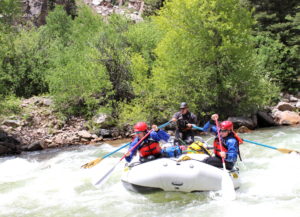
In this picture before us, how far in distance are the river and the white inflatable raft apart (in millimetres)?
195

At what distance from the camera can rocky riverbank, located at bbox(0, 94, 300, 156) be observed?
12758 millimetres

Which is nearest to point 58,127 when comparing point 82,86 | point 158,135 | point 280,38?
point 82,86

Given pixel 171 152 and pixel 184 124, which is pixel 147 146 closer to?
pixel 171 152

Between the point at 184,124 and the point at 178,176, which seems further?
the point at 184,124

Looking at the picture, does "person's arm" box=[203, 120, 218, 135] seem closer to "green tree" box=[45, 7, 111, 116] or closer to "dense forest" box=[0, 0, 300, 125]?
"dense forest" box=[0, 0, 300, 125]

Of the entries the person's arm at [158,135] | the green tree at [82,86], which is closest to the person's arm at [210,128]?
the person's arm at [158,135]

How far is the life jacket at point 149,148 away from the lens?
654 cm

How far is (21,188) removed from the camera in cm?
722

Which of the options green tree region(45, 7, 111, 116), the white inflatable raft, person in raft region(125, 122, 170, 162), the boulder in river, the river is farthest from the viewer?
green tree region(45, 7, 111, 116)

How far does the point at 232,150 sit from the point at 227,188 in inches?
29.3

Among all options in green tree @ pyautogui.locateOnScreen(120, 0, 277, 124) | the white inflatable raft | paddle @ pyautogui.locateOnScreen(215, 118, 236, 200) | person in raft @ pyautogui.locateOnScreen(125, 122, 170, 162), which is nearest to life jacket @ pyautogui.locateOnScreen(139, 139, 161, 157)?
person in raft @ pyautogui.locateOnScreen(125, 122, 170, 162)

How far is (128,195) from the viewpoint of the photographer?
6332mm

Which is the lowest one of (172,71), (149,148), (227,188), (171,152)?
(227,188)

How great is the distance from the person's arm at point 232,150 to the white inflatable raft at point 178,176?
28 cm
